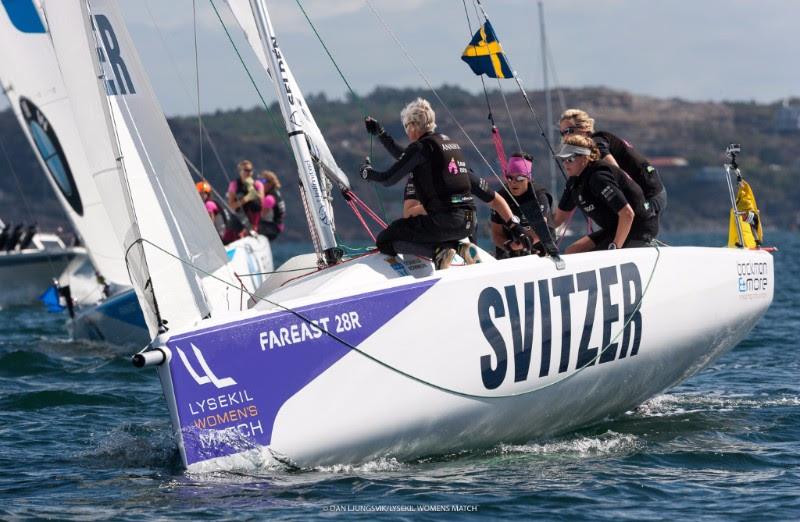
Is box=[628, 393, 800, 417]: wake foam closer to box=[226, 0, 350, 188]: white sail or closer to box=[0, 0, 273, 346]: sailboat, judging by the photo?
box=[226, 0, 350, 188]: white sail

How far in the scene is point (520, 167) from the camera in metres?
7.11

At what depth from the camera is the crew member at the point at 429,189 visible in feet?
20.0

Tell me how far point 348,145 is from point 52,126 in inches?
4086

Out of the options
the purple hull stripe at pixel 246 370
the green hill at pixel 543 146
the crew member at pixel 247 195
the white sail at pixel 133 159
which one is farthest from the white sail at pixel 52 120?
the green hill at pixel 543 146

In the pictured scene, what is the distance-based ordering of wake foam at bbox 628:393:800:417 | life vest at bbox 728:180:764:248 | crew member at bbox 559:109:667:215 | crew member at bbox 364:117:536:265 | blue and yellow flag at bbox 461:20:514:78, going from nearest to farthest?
crew member at bbox 364:117:536:265 → crew member at bbox 559:109:667:215 → wake foam at bbox 628:393:800:417 → blue and yellow flag at bbox 461:20:514:78 → life vest at bbox 728:180:764:248

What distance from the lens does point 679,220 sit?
353 ft

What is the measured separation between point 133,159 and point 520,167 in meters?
2.03

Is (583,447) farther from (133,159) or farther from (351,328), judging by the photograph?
(133,159)

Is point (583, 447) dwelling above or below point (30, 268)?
below

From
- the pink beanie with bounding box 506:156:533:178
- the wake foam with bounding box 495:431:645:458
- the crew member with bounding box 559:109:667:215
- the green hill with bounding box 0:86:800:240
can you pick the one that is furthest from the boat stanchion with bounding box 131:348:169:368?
the green hill with bounding box 0:86:800:240

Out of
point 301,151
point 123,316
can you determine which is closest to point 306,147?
point 301,151

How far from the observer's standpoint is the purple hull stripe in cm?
539

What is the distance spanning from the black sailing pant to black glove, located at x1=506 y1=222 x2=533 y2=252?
0.63 m

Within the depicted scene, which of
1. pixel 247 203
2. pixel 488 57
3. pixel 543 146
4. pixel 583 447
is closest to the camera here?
pixel 583 447
